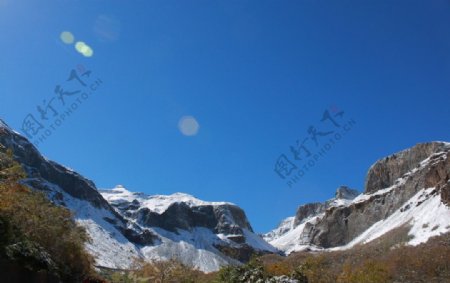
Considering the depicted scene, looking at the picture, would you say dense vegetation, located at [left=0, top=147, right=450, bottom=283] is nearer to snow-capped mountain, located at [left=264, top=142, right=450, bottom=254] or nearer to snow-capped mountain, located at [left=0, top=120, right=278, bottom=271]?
snow-capped mountain, located at [left=264, top=142, right=450, bottom=254]

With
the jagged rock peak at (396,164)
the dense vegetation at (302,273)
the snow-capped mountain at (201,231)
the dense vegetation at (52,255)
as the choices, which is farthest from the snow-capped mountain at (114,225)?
the dense vegetation at (52,255)

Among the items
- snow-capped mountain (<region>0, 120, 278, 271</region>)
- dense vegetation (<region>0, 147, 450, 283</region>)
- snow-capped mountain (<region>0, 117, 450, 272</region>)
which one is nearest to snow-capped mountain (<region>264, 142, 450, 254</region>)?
snow-capped mountain (<region>0, 117, 450, 272</region>)

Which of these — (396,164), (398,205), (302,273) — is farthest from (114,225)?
(302,273)

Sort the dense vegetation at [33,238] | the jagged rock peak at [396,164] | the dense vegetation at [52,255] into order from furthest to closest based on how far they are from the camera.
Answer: the jagged rock peak at [396,164] < the dense vegetation at [52,255] < the dense vegetation at [33,238]

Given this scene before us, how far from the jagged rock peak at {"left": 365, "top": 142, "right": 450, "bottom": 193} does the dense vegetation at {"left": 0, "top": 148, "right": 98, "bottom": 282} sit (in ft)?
468

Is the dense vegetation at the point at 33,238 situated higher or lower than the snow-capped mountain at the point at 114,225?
lower

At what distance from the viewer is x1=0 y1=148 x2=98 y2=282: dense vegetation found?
14.1 meters

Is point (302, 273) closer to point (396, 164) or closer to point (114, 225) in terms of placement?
point (114, 225)

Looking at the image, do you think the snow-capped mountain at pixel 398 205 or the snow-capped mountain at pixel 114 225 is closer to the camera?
the snow-capped mountain at pixel 398 205

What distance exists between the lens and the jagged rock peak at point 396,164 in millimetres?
153125

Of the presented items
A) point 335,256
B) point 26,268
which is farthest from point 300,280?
point 335,256

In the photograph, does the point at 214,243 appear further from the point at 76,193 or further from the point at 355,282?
the point at 355,282

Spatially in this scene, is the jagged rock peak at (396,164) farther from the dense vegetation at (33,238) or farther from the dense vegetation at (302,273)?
the dense vegetation at (33,238)

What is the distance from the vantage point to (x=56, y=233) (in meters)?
19.2
